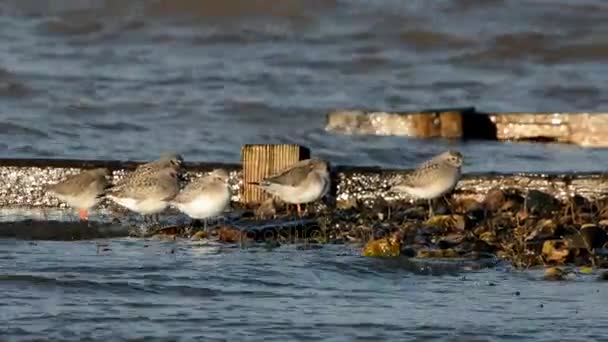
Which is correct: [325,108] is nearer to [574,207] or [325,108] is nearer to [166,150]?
[166,150]

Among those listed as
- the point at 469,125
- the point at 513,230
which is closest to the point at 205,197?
the point at 513,230

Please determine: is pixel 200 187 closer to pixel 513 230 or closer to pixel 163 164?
pixel 163 164

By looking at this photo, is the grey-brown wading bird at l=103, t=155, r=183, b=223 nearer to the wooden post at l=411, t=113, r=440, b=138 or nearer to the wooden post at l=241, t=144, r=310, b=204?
the wooden post at l=241, t=144, r=310, b=204

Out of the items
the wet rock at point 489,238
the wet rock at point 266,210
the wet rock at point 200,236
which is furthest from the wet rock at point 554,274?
the wet rock at point 266,210

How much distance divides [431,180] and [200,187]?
1.50 meters

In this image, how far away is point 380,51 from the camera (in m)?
20.3

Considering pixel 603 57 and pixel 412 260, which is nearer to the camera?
pixel 412 260

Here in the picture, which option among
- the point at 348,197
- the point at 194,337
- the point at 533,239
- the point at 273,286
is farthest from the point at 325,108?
the point at 194,337

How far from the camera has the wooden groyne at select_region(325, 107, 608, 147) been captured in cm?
1459

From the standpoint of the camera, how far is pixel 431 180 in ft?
35.4

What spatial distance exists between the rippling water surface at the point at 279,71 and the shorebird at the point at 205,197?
8.33ft

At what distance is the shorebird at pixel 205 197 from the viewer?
1038 centimetres

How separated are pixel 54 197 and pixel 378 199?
220cm

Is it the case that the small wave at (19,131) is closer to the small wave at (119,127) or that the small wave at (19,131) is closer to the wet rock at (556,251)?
the small wave at (119,127)
